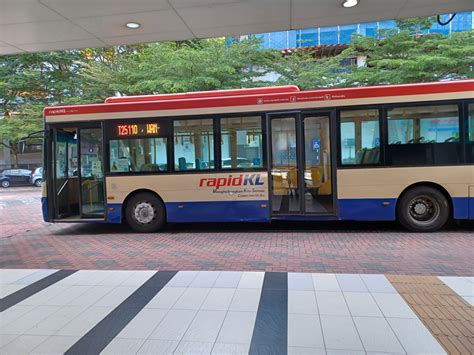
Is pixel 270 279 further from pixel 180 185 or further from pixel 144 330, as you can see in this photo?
pixel 180 185

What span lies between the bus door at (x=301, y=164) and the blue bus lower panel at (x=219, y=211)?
0.34 meters

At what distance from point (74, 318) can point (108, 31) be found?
172 inches

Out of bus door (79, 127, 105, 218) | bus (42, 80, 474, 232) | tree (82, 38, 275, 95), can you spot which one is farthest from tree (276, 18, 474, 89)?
bus door (79, 127, 105, 218)

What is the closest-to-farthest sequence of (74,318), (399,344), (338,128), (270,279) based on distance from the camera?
1. (399,344)
2. (74,318)
3. (270,279)
4. (338,128)

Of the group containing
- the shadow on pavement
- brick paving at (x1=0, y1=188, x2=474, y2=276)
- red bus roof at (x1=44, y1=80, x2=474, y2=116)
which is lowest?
brick paving at (x1=0, y1=188, x2=474, y2=276)

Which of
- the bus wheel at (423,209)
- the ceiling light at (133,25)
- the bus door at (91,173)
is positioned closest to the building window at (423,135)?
the bus wheel at (423,209)

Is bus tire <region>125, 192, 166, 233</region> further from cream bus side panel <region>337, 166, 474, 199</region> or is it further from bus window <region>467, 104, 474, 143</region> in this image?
bus window <region>467, 104, 474, 143</region>

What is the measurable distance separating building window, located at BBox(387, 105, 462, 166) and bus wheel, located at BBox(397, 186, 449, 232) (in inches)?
25.4

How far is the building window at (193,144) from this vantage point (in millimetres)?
9242

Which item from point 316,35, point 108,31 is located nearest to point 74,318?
point 108,31

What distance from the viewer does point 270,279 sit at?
5.53 meters

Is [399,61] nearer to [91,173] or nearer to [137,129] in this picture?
[137,129]

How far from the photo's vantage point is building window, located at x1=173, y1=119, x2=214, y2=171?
9.24 meters

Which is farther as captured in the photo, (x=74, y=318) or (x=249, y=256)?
(x=249, y=256)
